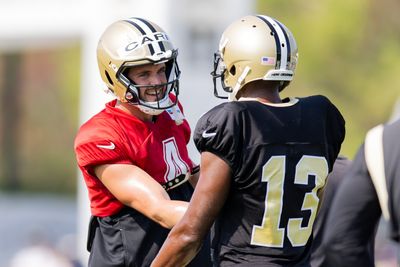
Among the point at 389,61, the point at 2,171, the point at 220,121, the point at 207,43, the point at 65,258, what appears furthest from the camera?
the point at 2,171

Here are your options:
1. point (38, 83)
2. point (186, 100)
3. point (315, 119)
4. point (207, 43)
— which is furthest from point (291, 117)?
point (38, 83)

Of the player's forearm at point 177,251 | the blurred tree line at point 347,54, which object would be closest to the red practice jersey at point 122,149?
the player's forearm at point 177,251

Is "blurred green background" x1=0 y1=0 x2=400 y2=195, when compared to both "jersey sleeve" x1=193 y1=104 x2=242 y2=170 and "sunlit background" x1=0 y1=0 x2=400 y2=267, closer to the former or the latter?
"sunlit background" x1=0 y1=0 x2=400 y2=267

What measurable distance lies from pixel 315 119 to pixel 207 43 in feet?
47.8

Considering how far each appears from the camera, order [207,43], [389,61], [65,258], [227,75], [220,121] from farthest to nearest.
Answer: [389,61] → [207,43] → [65,258] → [227,75] → [220,121]

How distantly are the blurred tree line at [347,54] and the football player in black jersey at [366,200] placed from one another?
22.8m

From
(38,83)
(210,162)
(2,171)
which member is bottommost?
(2,171)

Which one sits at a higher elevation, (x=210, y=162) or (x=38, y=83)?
(x=210, y=162)

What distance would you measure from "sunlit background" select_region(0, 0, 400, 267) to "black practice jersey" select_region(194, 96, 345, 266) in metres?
5.76

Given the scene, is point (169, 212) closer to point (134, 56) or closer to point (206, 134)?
point (206, 134)

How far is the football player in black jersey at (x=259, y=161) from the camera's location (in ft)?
14.6

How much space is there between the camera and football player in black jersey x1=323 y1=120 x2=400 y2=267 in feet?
12.6

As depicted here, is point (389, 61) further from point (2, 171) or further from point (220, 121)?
point (220, 121)

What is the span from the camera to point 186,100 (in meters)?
17.2
